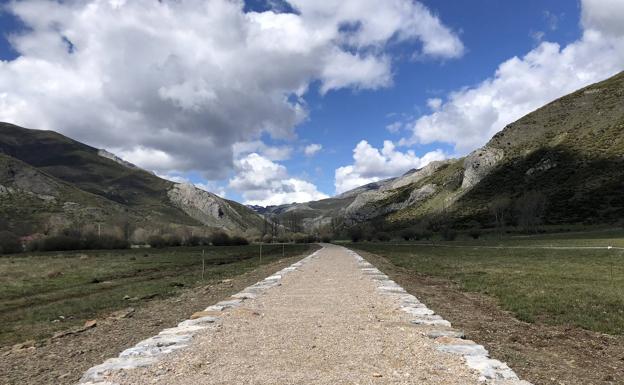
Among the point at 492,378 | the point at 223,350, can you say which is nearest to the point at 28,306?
the point at 223,350

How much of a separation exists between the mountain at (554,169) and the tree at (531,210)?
0.26 metres

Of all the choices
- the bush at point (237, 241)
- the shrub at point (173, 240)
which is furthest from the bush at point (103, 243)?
the bush at point (237, 241)

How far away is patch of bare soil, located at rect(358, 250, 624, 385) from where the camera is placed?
7.02 m

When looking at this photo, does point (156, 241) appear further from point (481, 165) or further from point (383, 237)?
point (481, 165)

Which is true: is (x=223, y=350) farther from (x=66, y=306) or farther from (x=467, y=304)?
(x=66, y=306)

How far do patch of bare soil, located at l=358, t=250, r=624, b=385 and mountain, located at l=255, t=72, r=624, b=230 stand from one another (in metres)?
88.3

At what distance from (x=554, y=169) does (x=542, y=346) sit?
425 feet

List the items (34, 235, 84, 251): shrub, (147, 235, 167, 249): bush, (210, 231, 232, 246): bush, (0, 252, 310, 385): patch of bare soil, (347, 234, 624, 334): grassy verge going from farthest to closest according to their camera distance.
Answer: (210, 231, 232, 246): bush < (147, 235, 167, 249): bush < (34, 235, 84, 251): shrub < (347, 234, 624, 334): grassy verge < (0, 252, 310, 385): patch of bare soil

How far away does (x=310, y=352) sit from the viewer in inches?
308

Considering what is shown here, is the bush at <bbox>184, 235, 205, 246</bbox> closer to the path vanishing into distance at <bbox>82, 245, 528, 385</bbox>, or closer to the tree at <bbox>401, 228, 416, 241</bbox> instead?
the tree at <bbox>401, 228, 416, 241</bbox>

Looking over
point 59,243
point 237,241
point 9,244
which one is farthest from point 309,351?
point 237,241

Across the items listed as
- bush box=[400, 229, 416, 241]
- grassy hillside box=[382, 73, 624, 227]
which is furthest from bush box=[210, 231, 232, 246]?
grassy hillside box=[382, 73, 624, 227]

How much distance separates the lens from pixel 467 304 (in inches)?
559

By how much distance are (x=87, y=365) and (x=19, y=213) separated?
504 feet
